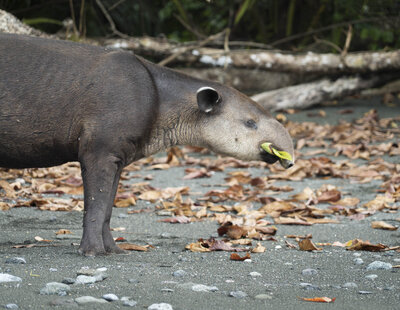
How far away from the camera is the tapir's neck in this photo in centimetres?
502

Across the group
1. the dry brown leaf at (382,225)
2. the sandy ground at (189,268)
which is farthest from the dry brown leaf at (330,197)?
the dry brown leaf at (382,225)

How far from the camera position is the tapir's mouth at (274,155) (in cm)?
510

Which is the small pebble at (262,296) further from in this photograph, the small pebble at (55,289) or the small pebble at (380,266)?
the small pebble at (380,266)

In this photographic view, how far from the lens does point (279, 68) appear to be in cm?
1160

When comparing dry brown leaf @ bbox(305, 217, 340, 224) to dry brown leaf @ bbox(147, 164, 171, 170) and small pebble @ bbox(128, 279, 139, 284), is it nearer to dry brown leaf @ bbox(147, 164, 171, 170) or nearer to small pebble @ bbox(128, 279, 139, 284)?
small pebble @ bbox(128, 279, 139, 284)

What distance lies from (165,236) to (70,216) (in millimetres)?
1169

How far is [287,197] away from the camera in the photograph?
23.0 ft

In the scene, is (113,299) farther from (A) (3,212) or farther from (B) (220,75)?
(B) (220,75)

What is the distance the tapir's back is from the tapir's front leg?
226 mm

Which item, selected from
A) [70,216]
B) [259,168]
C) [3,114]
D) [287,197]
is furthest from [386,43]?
[3,114]

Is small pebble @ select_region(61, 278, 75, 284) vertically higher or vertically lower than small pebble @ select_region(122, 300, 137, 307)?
lower

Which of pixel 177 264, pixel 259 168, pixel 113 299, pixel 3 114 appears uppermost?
pixel 3 114

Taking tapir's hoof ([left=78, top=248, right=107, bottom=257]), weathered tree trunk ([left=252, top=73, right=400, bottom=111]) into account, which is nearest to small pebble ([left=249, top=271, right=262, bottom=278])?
tapir's hoof ([left=78, top=248, right=107, bottom=257])

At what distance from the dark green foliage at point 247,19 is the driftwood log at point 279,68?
0.64m
